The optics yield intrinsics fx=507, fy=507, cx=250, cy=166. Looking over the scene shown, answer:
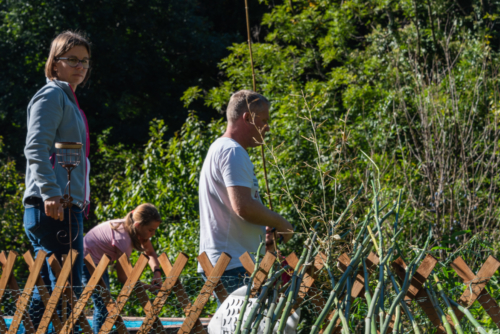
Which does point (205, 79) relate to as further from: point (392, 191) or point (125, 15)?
point (392, 191)

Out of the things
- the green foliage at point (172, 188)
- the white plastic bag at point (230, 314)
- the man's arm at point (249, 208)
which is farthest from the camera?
the green foliage at point (172, 188)

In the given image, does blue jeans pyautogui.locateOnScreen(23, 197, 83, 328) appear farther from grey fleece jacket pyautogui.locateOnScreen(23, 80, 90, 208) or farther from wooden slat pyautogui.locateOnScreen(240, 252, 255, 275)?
wooden slat pyautogui.locateOnScreen(240, 252, 255, 275)

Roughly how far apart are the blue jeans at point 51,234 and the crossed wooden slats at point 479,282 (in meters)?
1.53

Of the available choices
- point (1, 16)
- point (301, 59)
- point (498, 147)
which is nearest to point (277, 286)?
point (498, 147)

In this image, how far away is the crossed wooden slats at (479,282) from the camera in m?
1.67

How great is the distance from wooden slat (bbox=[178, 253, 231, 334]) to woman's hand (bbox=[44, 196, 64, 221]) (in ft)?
2.27

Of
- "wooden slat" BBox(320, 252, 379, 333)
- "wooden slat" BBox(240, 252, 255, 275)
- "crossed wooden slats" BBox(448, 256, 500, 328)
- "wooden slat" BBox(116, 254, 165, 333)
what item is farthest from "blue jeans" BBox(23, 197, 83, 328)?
"crossed wooden slats" BBox(448, 256, 500, 328)

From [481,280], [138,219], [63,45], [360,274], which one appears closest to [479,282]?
[481,280]

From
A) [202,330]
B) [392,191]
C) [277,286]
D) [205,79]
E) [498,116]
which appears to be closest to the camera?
[277,286]

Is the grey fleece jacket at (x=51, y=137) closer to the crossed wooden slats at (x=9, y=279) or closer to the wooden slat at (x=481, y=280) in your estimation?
the crossed wooden slats at (x=9, y=279)

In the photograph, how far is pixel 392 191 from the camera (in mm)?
3754

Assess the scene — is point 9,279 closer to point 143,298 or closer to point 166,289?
point 143,298

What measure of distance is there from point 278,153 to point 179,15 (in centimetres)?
731

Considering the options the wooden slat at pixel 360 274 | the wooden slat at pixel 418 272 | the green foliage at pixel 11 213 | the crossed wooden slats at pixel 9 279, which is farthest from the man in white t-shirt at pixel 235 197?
the green foliage at pixel 11 213
